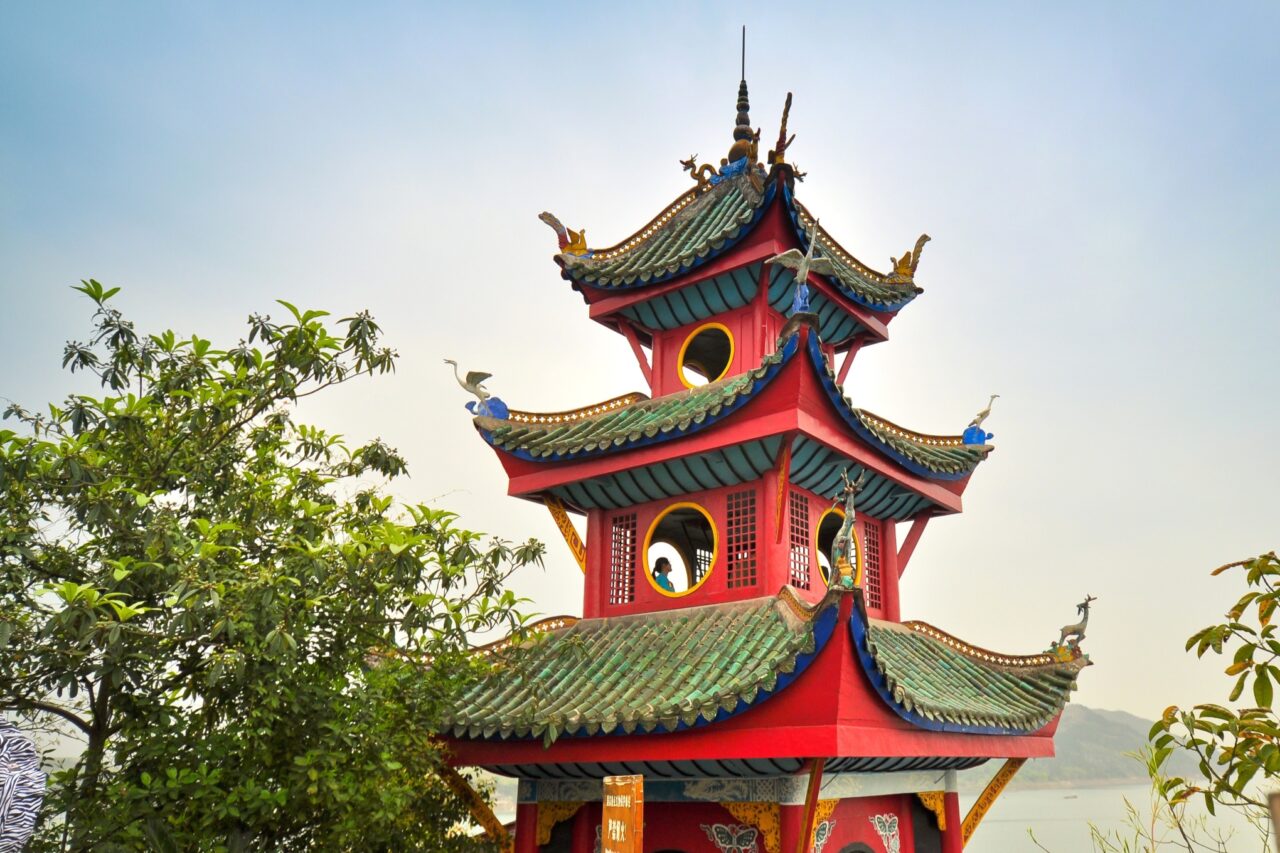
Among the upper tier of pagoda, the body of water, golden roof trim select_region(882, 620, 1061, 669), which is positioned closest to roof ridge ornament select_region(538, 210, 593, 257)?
the upper tier of pagoda

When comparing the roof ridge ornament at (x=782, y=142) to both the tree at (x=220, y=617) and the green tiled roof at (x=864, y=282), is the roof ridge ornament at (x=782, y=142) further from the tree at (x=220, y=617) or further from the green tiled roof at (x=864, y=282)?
the tree at (x=220, y=617)

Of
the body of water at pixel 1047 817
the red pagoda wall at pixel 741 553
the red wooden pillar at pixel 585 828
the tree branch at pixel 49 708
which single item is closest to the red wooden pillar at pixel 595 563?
the red pagoda wall at pixel 741 553

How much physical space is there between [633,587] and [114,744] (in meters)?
5.46

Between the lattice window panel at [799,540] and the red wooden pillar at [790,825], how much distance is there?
2480 mm

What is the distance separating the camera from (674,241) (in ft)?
40.9

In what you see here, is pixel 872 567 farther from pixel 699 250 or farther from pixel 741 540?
pixel 699 250

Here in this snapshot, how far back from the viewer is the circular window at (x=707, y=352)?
11.9 metres

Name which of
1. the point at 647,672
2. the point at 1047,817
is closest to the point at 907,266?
the point at 647,672

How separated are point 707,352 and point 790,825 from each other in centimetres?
643

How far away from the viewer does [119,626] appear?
5836 mm

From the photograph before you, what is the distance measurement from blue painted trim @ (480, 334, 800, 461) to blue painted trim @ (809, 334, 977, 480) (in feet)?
0.80

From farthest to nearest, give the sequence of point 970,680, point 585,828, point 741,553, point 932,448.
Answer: point 932,448
point 970,680
point 741,553
point 585,828

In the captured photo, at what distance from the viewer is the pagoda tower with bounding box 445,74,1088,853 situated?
786 centimetres

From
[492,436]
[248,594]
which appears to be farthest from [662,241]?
[248,594]
